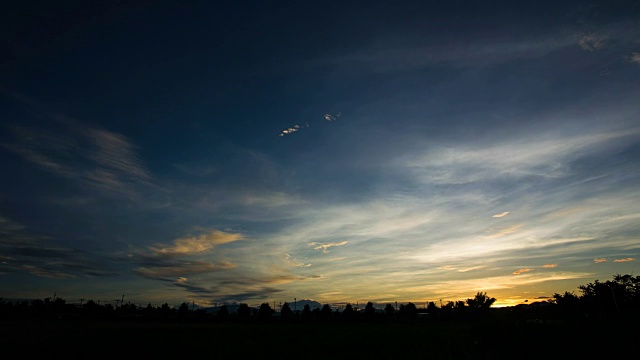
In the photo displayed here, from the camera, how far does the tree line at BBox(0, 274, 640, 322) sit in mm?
67562

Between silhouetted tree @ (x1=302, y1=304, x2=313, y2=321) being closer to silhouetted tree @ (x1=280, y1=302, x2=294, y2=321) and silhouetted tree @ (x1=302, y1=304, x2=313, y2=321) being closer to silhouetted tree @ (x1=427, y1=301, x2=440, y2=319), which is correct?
silhouetted tree @ (x1=280, y1=302, x2=294, y2=321)

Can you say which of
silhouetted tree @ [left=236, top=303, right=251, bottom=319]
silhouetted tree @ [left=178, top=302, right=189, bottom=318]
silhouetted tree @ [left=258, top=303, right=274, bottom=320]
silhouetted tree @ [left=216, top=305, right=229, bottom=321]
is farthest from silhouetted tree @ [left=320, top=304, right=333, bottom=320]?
silhouetted tree @ [left=178, top=302, right=189, bottom=318]

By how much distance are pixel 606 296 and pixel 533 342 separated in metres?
57.4

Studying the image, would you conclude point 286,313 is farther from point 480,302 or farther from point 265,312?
point 480,302

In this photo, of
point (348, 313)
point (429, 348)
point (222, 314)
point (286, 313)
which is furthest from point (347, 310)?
point (429, 348)

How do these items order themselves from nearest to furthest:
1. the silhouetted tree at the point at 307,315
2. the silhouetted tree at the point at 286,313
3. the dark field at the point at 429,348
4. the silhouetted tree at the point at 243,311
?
the dark field at the point at 429,348
the silhouetted tree at the point at 307,315
the silhouetted tree at the point at 286,313
the silhouetted tree at the point at 243,311

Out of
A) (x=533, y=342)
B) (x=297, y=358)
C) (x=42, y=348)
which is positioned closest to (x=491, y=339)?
(x=533, y=342)

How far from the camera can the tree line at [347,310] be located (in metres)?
67.6

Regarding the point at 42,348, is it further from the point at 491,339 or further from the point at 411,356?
the point at 491,339

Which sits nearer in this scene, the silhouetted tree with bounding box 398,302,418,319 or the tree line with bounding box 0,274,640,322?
the tree line with bounding box 0,274,640,322

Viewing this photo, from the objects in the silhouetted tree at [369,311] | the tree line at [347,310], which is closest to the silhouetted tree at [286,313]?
the tree line at [347,310]

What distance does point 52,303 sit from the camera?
91.8m

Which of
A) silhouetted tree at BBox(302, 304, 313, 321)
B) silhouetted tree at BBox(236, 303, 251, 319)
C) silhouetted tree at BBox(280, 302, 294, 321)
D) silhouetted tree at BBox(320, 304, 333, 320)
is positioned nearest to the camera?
silhouetted tree at BBox(302, 304, 313, 321)

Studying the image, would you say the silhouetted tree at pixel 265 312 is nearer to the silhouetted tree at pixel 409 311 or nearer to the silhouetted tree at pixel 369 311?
the silhouetted tree at pixel 369 311
